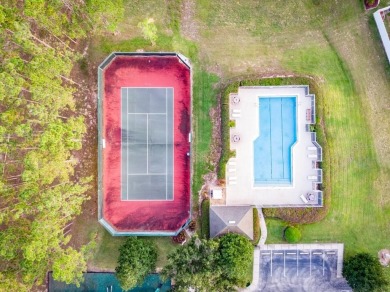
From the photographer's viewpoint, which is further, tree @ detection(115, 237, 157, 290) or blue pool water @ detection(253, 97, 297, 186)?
blue pool water @ detection(253, 97, 297, 186)

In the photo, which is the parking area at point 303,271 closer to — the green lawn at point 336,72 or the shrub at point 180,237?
the green lawn at point 336,72

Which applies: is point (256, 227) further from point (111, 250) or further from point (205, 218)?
point (111, 250)

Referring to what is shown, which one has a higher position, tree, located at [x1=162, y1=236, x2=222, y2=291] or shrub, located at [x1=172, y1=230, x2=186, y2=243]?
shrub, located at [x1=172, y1=230, x2=186, y2=243]

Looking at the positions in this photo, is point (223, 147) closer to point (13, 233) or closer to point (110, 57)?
point (110, 57)

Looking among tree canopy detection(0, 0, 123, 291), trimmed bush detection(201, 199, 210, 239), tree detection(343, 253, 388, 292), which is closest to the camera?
tree canopy detection(0, 0, 123, 291)

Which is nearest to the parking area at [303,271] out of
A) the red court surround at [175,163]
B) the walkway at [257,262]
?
the walkway at [257,262]

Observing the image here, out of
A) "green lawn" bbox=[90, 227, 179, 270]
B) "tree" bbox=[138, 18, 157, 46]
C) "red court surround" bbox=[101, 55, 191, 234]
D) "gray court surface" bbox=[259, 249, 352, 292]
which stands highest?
"tree" bbox=[138, 18, 157, 46]

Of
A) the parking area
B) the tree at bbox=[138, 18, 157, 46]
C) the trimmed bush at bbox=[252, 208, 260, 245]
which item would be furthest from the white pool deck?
the tree at bbox=[138, 18, 157, 46]

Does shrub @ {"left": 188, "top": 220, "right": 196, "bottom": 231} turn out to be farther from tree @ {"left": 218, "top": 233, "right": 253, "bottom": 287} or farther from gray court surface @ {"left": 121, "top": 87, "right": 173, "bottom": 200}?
tree @ {"left": 218, "top": 233, "right": 253, "bottom": 287}

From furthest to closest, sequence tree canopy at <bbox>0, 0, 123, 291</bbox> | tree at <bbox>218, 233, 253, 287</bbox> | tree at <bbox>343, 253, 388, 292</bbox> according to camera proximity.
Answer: tree at <bbox>343, 253, 388, 292</bbox>
tree at <bbox>218, 233, 253, 287</bbox>
tree canopy at <bbox>0, 0, 123, 291</bbox>
